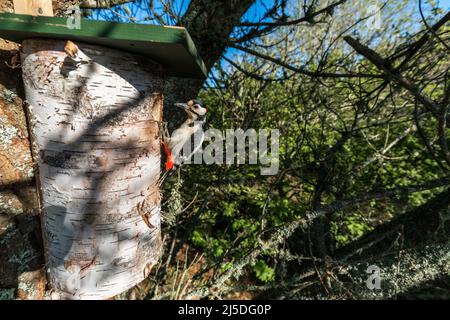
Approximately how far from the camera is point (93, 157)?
108cm

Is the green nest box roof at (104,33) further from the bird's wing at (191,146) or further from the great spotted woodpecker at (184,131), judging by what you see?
the bird's wing at (191,146)

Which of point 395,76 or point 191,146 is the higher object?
point 395,76

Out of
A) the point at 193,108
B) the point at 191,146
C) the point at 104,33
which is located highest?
the point at 104,33

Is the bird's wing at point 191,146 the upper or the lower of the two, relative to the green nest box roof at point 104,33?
lower

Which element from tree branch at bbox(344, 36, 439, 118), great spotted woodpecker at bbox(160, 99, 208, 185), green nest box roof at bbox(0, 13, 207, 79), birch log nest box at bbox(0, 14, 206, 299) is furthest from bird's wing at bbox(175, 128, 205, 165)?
tree branch at bbox(344, 36, 439, 118)

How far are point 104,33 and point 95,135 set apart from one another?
0.38 metres

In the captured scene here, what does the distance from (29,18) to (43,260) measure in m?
1.10

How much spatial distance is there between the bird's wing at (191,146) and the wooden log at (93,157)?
29 centimetres

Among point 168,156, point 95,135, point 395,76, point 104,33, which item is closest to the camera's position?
point 104,33

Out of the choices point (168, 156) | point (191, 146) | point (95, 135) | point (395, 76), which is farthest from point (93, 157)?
point (395, 76)

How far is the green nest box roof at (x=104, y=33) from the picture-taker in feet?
3.01

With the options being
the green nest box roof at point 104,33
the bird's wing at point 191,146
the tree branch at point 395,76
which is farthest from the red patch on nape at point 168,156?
the tree branch at point 395,76

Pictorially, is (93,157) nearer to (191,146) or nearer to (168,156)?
(168,156)

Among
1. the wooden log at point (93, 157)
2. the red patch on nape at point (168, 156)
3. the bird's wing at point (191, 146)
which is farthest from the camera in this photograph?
the bird's wing at point (191, 146)
